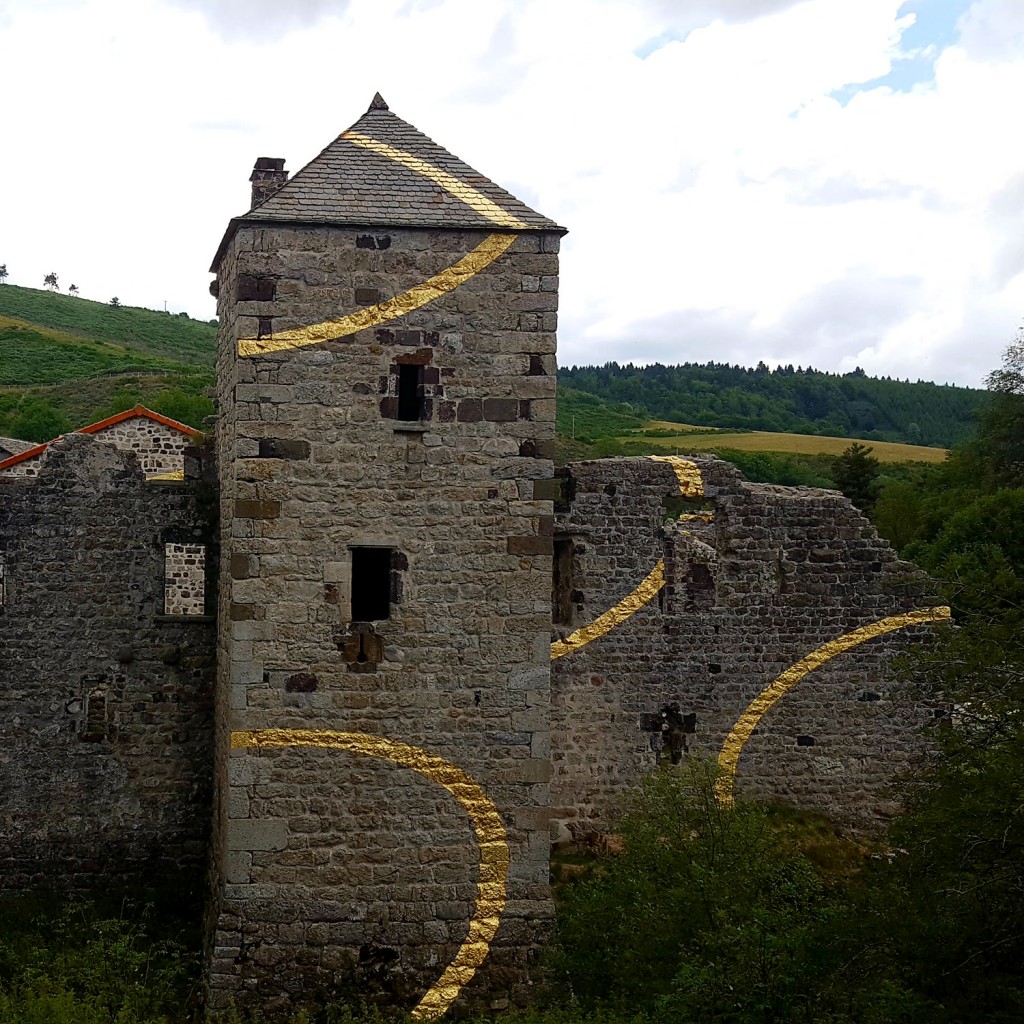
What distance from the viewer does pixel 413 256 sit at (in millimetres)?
10477

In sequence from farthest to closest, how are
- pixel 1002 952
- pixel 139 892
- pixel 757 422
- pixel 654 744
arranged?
pixel 757 422
pixel 654 744
pixel 139 892
pixel 1002 952

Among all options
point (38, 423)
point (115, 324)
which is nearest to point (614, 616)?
point (38, 423)

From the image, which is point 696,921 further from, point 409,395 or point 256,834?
point 409,395

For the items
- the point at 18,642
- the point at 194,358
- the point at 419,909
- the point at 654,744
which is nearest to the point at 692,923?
the point at 419,909

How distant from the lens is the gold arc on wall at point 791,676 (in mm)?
14125

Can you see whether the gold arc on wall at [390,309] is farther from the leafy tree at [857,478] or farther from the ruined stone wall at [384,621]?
the leafy tree at [857,478]

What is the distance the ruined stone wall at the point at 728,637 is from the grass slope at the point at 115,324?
54213mm

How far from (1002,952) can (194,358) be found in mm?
65331

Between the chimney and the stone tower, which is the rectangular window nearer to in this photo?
the stone tower

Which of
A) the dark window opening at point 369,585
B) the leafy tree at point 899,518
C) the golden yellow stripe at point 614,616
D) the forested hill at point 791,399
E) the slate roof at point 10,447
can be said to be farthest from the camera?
the forested hill at point 791,399

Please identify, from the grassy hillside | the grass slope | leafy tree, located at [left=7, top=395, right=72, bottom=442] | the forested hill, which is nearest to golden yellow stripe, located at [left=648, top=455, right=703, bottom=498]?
the grassy hillside

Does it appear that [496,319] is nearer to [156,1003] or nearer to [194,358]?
[156,1003]

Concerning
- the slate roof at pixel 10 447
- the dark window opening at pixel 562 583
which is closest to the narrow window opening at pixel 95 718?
the dark window opening at pixel 562 583

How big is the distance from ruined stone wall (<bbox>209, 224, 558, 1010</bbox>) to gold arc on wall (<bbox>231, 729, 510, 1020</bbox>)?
0.02 meters
